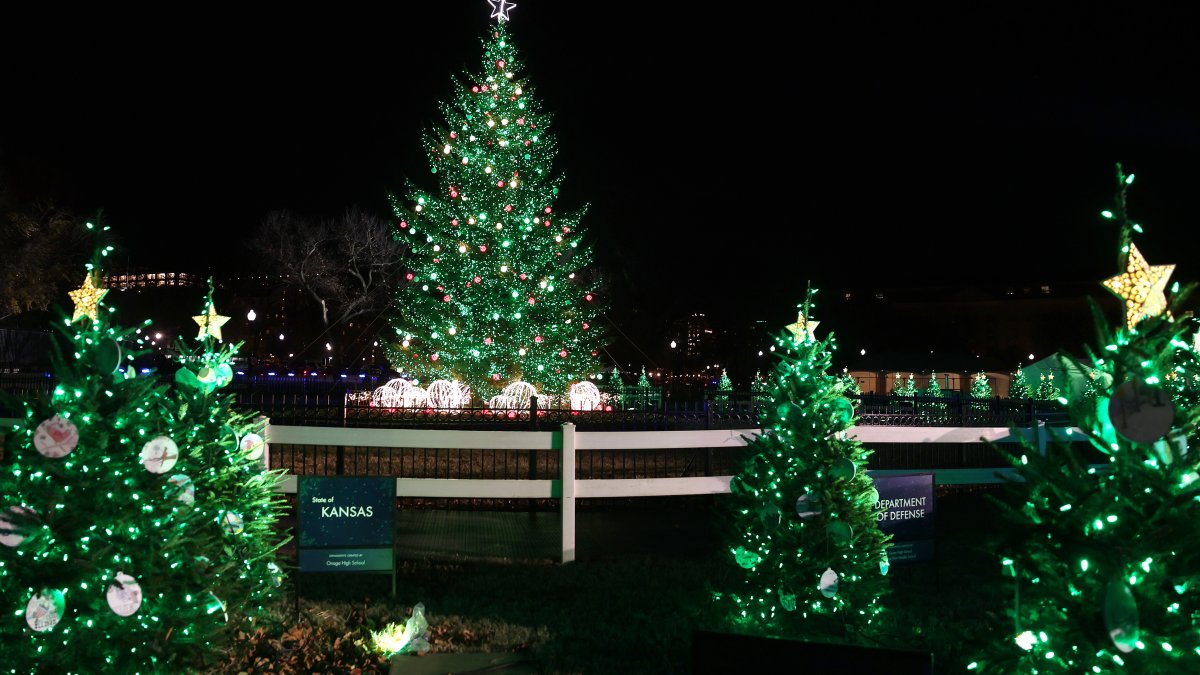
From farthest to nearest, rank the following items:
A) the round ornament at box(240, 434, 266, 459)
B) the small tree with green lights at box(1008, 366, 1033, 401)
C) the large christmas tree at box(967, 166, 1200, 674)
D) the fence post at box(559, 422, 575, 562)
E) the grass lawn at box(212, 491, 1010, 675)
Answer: the small tree with green lights at box(1008, 366, 1033, 401) → the fence post at box(559, 422, 575, 562) → the round ornament at box(240, 434, 266, 459) → the grass lawn at box(212, 491, 1010, 675) → the large christmas tree at box(967, 166, 1200, 674)

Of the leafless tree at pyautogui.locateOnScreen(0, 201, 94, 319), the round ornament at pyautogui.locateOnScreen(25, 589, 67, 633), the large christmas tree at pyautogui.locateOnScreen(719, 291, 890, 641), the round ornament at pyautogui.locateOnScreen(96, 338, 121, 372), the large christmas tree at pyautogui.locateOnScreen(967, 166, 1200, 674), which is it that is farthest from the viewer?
the leafless tree at pyautogui.locateOnScreen(0, 201, 94, 319)

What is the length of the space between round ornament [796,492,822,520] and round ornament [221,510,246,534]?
3813mm

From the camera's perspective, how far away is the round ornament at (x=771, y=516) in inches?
250

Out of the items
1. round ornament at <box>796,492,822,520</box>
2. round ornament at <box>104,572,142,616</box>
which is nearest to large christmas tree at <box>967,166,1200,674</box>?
round ornament at <box>796,492,822,520</box>

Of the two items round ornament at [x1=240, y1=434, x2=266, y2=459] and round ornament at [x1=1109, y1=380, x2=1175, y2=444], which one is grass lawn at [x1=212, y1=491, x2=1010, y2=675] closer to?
round ornament at [x1=1109, y1=380, x2=1175, y2=444]

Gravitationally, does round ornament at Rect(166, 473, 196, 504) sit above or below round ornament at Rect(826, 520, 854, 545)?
above

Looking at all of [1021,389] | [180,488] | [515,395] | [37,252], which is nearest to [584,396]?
[515,395]

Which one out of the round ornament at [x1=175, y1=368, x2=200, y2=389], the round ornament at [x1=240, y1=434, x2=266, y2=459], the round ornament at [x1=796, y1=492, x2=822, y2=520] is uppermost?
the round ornament at [x1=175, y1=368, x2=200, y2=389]

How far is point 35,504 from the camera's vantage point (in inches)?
194

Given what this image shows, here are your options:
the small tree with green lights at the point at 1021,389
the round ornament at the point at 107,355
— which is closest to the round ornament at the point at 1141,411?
the round ornament at the point at 107,355

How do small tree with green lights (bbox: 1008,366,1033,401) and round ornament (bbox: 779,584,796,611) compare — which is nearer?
round ornament (bbox: 779,584,796,611)

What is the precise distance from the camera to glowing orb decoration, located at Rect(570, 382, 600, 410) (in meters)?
21.5

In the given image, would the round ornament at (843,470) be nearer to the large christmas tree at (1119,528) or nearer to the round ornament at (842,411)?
the round ornament at (842,411)

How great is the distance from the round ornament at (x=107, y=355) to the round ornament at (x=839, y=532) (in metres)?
4.55
